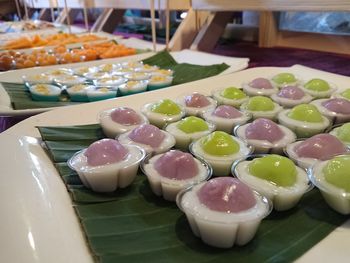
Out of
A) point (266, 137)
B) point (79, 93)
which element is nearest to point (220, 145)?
point (266, 137)

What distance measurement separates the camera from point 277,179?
794mm

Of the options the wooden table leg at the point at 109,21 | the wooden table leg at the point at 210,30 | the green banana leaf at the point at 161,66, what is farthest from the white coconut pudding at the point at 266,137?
the wooden table leg at the point at 109,21

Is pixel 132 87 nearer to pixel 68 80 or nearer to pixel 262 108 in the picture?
pixel 68 80

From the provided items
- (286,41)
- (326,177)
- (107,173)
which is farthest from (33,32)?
(326,177)

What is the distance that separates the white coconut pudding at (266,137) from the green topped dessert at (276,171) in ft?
0.64

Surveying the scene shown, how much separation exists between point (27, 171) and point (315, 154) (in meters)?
0.74

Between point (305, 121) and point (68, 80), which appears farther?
point (68, 80)

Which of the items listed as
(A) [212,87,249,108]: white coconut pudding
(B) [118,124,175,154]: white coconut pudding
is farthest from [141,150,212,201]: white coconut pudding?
(A) [212,87,249,108]: white coconut pudding

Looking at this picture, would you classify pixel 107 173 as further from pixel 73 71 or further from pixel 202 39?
pixel 202 39

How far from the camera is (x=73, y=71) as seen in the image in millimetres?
2102

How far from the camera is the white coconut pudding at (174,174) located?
2.63ft

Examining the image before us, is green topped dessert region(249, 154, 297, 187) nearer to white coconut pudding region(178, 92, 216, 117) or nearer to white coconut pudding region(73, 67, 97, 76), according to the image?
white coconut pudding region(178, 92, 216, 117)

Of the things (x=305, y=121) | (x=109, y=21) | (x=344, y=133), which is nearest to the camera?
(x=344, y=133)

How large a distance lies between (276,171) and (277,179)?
0.02 m
